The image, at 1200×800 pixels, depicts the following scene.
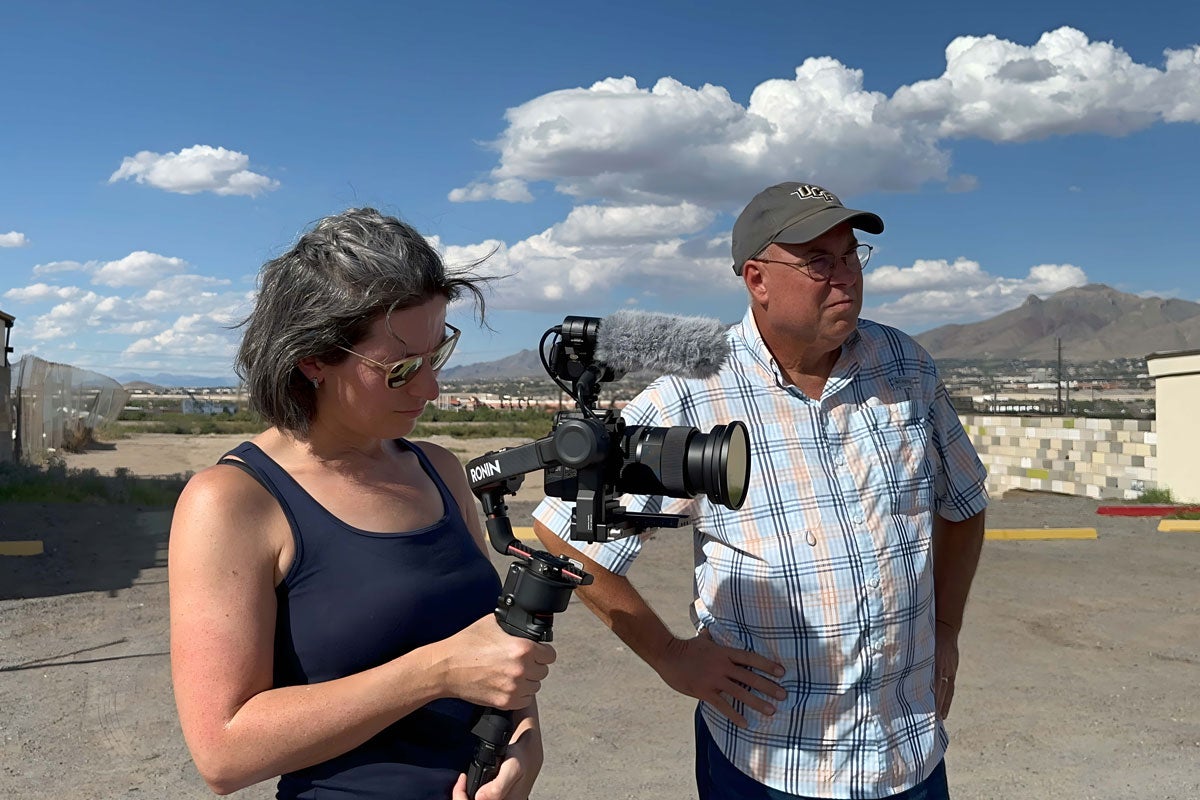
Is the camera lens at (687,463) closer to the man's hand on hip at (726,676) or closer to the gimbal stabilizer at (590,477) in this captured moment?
the gimbal stabilizer at (590,477)

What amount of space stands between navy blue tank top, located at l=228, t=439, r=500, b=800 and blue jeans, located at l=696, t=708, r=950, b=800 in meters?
0.82

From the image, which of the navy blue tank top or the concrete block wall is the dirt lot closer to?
the navy blue tank top

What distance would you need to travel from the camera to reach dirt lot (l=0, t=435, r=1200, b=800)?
17.3 feet

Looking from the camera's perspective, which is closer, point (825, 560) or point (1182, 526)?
point (825, 560)

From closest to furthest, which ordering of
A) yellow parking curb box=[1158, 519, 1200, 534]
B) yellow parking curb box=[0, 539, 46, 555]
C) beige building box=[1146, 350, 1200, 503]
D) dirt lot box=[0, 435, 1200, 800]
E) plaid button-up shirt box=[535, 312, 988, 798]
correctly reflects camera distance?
plaid button-up shirt box=[535, 312, 988, 798]
dirt lot box=[0, 435, 1200, 800]
yellow parking curb box=[0, 539, 46, 555]
yellow parking curb box=[1158, 519, 1200, 534]
beige building box=[1146, 350, 1200, 503]

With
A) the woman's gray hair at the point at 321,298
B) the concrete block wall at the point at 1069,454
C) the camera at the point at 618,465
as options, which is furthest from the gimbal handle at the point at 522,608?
the concrete block wall at the point at 1069,454

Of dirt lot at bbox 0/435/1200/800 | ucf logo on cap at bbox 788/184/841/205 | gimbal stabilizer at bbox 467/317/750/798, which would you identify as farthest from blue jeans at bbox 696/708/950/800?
dirt lot at bbox 0/435/1200/800

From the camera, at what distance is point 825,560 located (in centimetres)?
238

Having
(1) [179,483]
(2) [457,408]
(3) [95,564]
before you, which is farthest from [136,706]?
(2) [457,408]

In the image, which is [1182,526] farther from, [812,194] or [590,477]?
[590,477]

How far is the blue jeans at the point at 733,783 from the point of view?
2385 millimetres

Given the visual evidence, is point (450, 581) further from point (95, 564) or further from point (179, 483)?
point (179, 483)

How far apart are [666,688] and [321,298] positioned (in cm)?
537

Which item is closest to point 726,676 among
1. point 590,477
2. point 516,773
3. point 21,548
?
point 516,773
